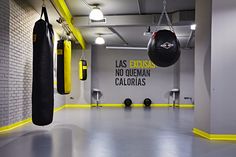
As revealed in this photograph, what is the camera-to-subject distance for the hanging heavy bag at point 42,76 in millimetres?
3770

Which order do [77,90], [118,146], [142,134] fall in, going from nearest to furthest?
[118,146] < [142,134] < [77,90]

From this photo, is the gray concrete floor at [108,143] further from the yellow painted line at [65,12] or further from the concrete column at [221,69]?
the yellow painted line at [65,12]

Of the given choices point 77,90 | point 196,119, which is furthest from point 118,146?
point 77,90

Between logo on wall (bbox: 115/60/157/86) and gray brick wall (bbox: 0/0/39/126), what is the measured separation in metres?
6.31

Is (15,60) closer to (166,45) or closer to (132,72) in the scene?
(166,45)

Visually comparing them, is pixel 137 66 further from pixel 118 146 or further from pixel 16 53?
pixel 118 146

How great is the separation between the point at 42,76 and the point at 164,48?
210cm

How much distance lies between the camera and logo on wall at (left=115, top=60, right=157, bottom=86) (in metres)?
12.1

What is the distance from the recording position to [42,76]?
3.76 m

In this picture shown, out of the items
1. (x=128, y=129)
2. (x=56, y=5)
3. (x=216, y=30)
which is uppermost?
(x=56, y=5)

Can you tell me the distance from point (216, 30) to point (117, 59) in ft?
26.9

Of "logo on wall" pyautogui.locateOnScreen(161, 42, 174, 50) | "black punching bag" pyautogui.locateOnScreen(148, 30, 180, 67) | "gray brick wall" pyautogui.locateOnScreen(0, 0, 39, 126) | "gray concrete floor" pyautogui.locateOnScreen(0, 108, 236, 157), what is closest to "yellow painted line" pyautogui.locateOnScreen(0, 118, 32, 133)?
"gray brick wall" pyautogui.locateOnScreen(0, 0, 39, 126)

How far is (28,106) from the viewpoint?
20.5 ft

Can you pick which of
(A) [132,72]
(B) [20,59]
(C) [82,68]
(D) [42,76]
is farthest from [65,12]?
(A) [132,72]
